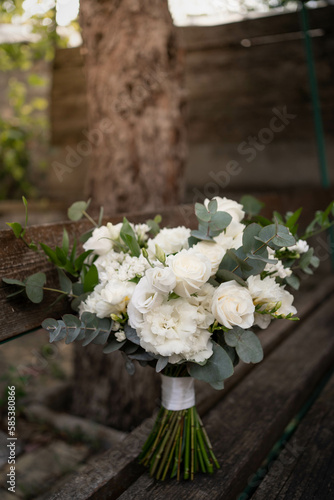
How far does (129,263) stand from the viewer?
971 mm

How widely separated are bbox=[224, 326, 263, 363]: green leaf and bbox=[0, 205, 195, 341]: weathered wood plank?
0.49m

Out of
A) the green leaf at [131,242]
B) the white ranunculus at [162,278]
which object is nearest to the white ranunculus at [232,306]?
the white ranunculus at [162,278]

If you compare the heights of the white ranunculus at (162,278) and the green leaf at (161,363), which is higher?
the white ranunculus at (162,278)

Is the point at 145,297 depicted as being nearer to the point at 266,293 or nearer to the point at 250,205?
the point at 266,293

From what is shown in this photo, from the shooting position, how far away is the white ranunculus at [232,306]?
2.89 ft

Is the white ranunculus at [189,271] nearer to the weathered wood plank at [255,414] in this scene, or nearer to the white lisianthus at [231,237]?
the white lisianthus at [231,237]

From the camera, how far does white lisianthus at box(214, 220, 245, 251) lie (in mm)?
1002

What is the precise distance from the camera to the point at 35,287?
1044mm

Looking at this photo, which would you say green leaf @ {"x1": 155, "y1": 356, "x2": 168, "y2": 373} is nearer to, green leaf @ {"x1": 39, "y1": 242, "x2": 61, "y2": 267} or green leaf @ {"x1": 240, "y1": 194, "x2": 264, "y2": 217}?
green leaf @ {"x1": 39, "y1": 242, "x2": 61, "y2": 267}

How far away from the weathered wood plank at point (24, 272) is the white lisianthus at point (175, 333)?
33 cm

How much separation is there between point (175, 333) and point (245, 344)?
0.51 ft

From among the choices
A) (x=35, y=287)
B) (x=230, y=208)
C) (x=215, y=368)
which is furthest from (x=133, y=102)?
(x=215, y=368)

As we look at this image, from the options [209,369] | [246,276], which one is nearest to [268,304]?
[246,276]

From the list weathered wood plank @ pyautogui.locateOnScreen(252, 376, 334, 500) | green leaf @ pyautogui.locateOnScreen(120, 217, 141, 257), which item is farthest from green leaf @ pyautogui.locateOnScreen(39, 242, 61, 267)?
weathered wood plank @ pyautogui.locateOnScreen(252, 376, 334, 500)
